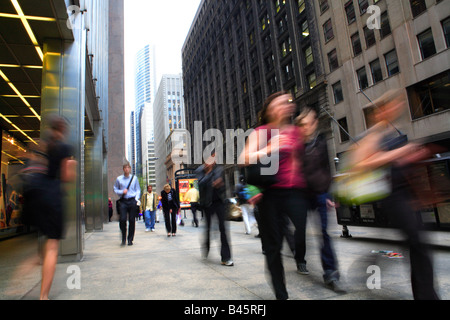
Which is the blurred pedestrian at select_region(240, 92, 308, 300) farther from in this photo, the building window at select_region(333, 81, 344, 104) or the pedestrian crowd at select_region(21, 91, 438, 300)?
the building window at select_region(333, 81, 344, 104)

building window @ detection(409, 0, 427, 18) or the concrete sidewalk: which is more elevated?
building window @ detection(409, 0, 427, 18)

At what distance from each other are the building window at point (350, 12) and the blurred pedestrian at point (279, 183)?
25071 millimetres

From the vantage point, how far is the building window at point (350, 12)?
77.4ft

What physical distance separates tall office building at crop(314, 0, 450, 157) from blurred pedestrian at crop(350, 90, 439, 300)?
1340 centimetres

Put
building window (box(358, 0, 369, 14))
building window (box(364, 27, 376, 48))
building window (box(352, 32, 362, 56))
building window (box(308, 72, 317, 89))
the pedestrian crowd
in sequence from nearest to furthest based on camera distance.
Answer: the pedestrian crowd → building window (box(364, 27, 376, 48)) → building window (box(358, 0, 369, 14)) → building window (box(352, 32, 362, 56)) → building window (box(308, 72, 317, 89))

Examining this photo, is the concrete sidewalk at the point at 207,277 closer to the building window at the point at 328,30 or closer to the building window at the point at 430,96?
the building window at the point at 430,96

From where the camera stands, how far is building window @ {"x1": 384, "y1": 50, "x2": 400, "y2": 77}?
20.2 metres

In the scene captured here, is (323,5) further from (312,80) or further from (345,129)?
(345,129)

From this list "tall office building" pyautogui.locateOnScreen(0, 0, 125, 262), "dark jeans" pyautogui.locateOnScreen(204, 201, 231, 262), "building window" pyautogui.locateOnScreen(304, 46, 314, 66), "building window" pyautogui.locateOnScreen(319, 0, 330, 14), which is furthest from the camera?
"building window" pyautogui.locateOnScreen(304, 46, 314, 66)

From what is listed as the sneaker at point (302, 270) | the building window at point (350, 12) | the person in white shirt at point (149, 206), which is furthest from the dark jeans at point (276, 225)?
the building window at point (350, 12)

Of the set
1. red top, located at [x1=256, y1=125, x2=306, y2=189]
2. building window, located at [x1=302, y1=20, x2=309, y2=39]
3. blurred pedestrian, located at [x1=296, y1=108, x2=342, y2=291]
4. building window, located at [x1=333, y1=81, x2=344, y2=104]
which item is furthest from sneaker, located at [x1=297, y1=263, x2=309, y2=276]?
building window, located at [x1=302, y1=20, x2=309, y2=39]

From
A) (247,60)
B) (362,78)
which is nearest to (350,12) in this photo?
(362,78)

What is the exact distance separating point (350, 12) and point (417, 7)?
601 centimetres
